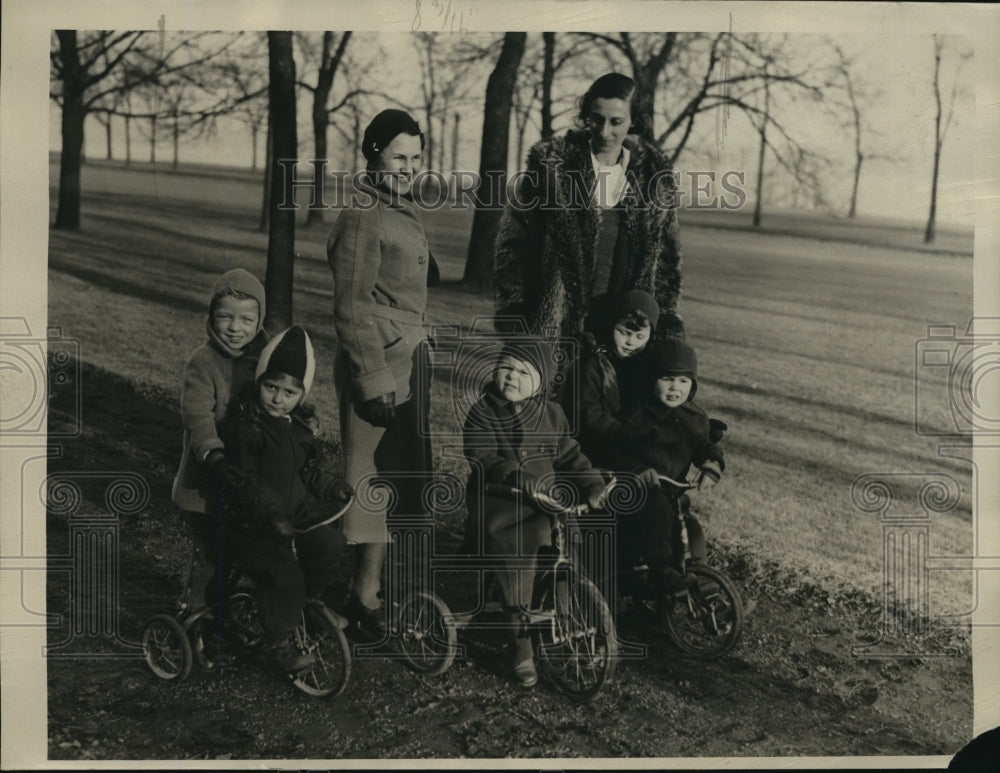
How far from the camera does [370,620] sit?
4.91m

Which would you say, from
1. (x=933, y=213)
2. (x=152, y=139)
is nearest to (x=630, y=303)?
(x=933, y=213)

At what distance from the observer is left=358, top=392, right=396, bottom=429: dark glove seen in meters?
4.80

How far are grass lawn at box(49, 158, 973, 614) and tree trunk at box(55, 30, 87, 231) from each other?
2.3 inches

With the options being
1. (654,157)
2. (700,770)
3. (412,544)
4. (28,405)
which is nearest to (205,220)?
(28,405)

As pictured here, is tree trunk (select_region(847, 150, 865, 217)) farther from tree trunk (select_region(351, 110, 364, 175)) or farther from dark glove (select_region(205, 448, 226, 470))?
dark glove (select_region(205, 448, 226, 470))

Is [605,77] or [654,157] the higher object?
[605,77]

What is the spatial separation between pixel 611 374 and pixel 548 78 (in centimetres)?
136

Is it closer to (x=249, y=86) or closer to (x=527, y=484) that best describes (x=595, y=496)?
(x=527, y=484)

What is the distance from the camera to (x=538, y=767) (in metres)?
4.95

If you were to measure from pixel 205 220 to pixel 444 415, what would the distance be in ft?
4.63

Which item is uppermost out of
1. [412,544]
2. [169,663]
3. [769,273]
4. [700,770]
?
[769,273]

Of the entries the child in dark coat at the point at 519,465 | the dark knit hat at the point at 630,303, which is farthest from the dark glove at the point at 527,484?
the dark knit hat at the point at 630,303

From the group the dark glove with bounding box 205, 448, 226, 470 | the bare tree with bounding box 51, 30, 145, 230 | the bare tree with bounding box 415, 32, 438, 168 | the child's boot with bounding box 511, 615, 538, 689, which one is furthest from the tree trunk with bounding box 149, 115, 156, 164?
the child's boot with bounding box 511, 615, 538, 689

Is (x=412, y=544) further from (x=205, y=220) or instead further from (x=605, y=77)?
(x=605, y=77)
